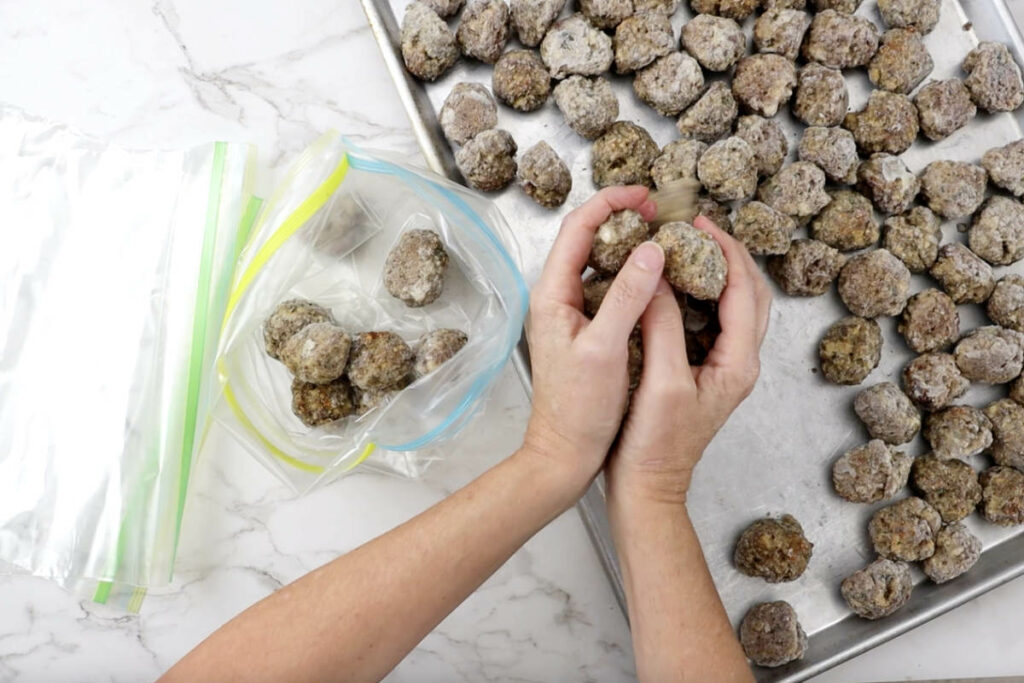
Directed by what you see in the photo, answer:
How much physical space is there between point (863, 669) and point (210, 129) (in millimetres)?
1081

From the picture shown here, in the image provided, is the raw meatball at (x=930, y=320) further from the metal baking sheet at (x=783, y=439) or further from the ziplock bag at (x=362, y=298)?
the ziplock bag at (x=362, y=298)

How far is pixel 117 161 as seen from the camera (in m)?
1.01

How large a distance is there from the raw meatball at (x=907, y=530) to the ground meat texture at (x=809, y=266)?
28 cm

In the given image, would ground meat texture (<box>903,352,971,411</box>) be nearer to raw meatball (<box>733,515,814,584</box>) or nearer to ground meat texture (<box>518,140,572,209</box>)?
raw meatball (<box>733,515,814,584</box>)

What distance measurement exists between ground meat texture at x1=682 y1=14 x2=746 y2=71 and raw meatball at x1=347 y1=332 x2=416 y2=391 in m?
0.50

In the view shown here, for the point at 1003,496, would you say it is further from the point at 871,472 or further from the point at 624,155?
the point at 624,155

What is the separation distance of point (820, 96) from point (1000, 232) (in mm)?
275

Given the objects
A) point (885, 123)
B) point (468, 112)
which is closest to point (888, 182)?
point (885, 123)

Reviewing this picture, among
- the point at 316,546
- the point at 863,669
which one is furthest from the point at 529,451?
the point at 863,669

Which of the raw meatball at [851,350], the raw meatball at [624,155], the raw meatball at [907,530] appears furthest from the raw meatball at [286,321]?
the raw meatball at [907,530]

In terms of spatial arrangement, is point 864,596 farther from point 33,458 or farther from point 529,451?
point 33,458

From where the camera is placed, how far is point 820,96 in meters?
0.95

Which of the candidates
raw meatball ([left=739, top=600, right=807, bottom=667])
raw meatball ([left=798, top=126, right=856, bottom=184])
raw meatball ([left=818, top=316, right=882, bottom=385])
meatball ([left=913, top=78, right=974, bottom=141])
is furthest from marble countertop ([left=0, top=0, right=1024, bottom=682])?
meatball ([left=913, top=78, right=974, bottom=141])

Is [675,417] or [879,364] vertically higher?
[675,417]
